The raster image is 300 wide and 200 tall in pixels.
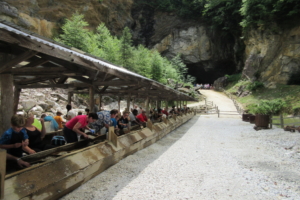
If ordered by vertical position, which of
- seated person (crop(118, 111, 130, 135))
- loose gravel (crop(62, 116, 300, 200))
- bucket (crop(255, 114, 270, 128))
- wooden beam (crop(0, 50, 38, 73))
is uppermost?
wooden beam (crop(0, 50, 38, 73))

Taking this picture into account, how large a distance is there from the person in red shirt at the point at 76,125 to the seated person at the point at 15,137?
1.47 m

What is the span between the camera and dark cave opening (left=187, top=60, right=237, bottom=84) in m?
44.9

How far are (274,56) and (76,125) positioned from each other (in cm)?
3301

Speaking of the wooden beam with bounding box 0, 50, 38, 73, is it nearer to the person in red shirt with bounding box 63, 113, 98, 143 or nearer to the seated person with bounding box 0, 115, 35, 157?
the seated person with bounding box 0, 115, 35, 157

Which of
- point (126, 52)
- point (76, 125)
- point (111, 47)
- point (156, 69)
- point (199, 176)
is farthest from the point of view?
point (156, 69)

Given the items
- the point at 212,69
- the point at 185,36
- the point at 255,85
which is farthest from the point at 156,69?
the point at 212,69

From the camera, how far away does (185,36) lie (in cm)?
4256

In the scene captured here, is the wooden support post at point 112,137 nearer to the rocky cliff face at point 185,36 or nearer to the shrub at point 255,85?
the rocky cliff face at point 185,36

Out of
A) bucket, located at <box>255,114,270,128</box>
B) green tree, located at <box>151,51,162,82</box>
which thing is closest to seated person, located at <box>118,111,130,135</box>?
bucket, located at <box>255,114,270,128</box>

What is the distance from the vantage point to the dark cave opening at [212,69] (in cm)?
4488

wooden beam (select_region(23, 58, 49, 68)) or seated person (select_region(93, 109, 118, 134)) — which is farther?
seated person (select_region(93, 109, 118, 134))

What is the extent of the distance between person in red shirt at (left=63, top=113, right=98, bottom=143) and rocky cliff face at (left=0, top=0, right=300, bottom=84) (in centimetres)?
2221

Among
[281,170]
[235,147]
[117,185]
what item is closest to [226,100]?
[235,147]

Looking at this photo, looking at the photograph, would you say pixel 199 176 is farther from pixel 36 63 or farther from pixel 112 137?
pixel 36 63
